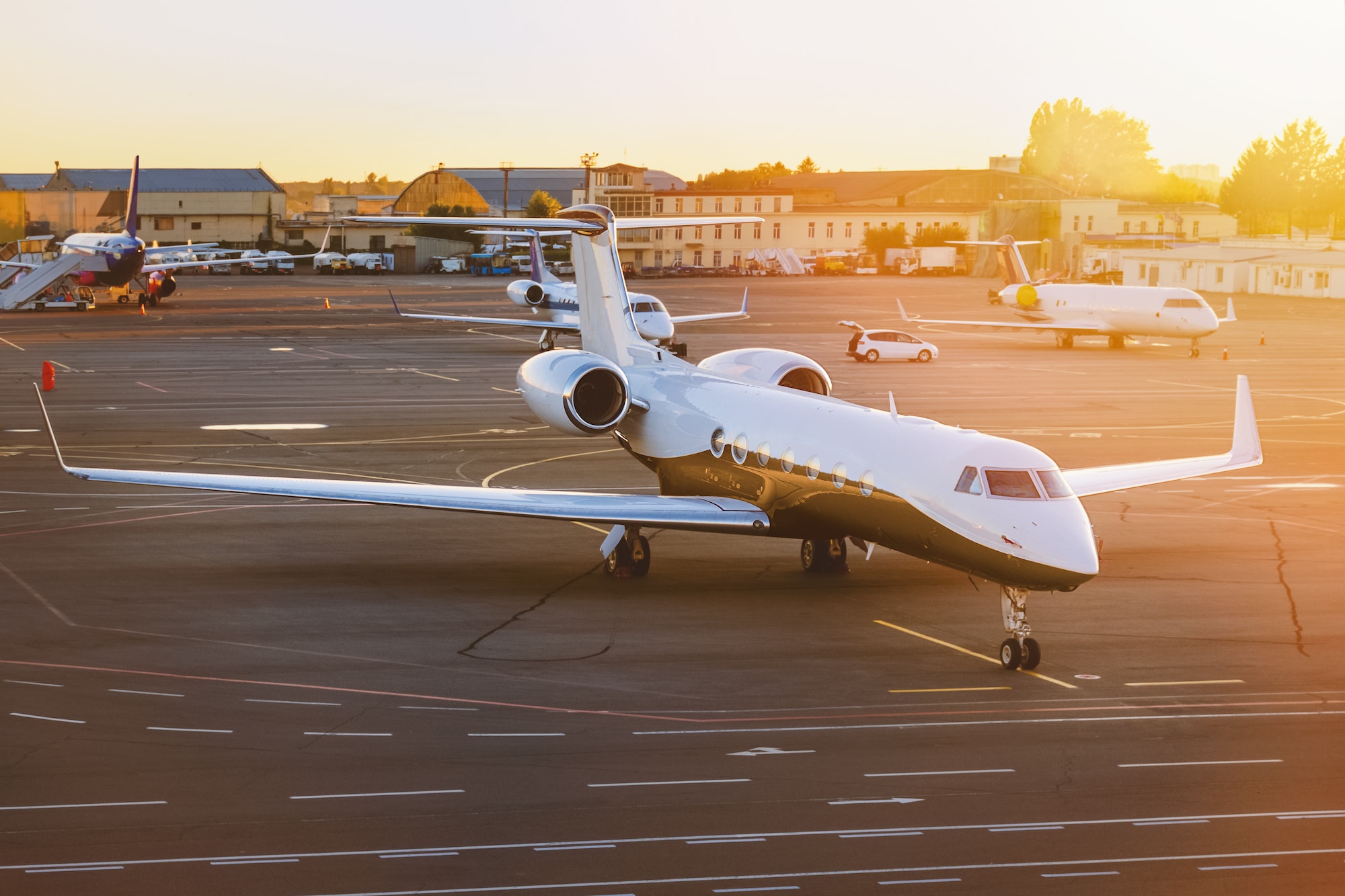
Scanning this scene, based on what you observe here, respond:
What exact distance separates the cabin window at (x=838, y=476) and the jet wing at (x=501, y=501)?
1738mm

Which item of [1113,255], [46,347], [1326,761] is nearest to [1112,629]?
[1326,761]

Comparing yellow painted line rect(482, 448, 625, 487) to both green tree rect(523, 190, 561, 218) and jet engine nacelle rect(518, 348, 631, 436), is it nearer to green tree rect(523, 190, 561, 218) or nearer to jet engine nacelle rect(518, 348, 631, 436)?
jet engine nacelle rect(518, 348, 631, 436)

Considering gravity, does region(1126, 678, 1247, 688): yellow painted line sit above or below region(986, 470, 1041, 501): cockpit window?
below

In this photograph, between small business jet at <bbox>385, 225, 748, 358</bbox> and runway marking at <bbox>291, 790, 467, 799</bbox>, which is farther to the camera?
small business jet at <bbox>385, 225, 748, 358</bbox>

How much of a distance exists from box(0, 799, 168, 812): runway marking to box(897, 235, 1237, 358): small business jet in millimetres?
52923

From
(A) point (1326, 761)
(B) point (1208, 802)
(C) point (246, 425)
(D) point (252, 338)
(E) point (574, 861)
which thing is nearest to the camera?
(E) point (574, 861)

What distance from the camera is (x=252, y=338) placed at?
72.2 meters

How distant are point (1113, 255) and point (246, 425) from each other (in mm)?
106230

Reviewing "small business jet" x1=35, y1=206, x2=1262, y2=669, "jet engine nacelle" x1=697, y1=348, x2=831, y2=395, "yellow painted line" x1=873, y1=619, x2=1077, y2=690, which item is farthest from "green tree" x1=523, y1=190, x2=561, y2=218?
"yellow painted line" x1=873, y1=619, x2=1077, y2=690

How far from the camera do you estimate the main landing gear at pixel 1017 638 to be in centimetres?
1762

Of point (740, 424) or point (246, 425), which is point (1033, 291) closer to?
point (246, 425)

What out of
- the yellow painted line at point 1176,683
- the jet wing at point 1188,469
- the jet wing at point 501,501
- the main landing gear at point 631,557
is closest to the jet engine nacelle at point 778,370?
the jet wing at point 501,501

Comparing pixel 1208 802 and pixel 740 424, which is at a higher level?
pixel 740 424

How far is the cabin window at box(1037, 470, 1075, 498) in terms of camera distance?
695 inches
